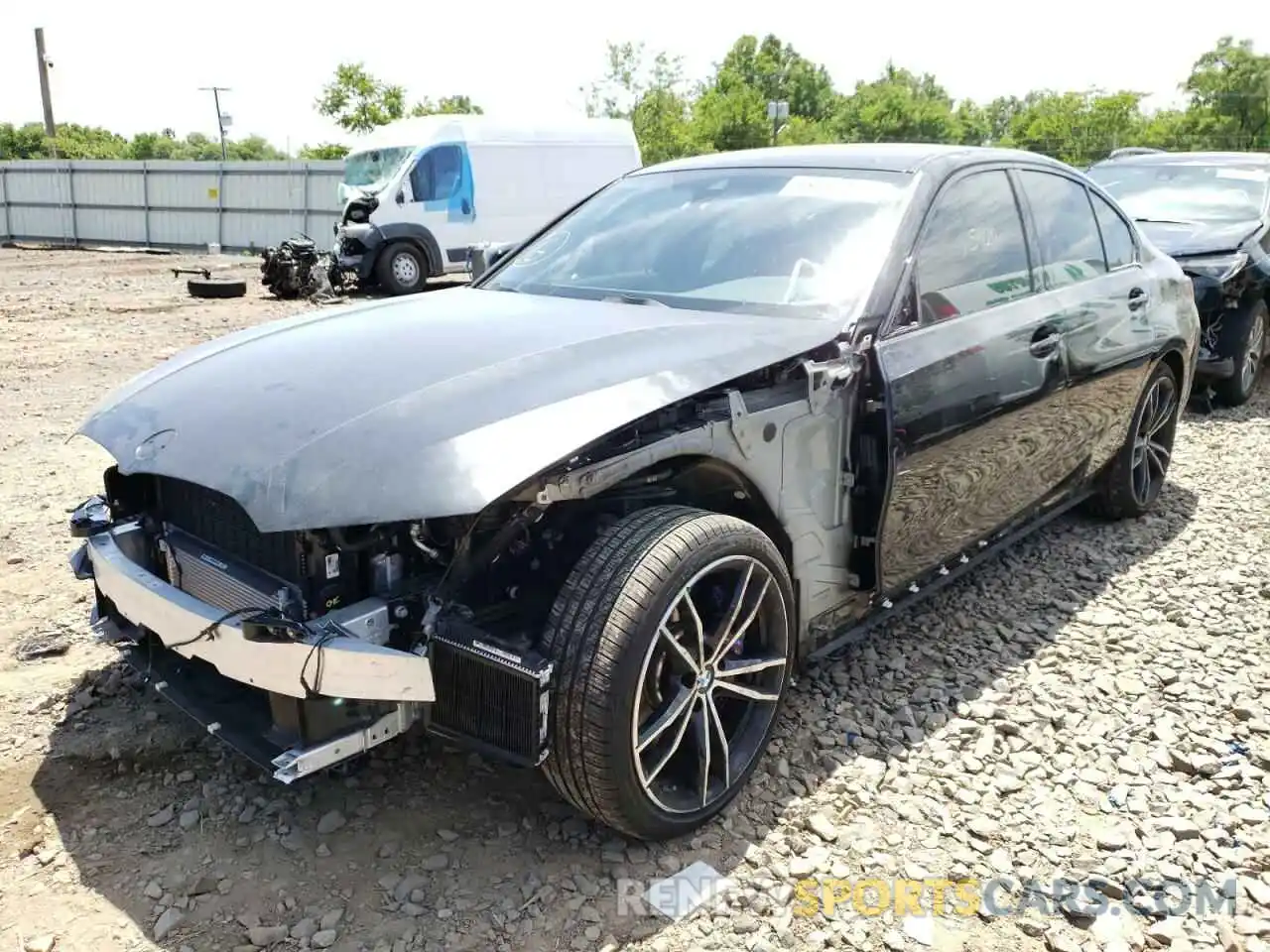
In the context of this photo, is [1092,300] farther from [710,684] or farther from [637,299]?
[710,684]

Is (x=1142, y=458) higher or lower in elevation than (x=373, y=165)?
lower

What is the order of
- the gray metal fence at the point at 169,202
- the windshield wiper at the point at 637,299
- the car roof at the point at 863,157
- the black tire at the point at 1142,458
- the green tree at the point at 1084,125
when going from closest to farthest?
the windshield wiper at the point at 637,299, the car roof at the point at 863,157, the black tire at the point at 1142,458, the gray metal fence at the point at 169,202, the green tree at the point at 1084,125

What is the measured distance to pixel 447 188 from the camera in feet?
49.6

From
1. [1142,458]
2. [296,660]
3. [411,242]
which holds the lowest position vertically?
[1142,458]

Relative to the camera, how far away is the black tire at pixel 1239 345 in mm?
7023

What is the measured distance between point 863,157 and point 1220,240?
4.95 metres

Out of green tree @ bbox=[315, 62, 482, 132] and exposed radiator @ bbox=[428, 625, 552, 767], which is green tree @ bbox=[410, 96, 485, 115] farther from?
exposed radiator @ bbox=[428, 625, 552, 767]

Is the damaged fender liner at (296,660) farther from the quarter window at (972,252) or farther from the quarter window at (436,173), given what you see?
the quarter window at (436,173)

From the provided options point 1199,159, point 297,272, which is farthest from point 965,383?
point 297,272

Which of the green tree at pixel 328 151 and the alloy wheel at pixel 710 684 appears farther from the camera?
the green tree at pixel 328 151

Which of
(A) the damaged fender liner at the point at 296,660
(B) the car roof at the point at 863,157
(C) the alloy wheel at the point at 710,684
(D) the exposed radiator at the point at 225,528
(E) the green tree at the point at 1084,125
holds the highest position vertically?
(E) the green tree at the point at 1084,125

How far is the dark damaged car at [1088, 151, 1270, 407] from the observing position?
6.95 meters

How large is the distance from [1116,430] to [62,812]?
4.17 meters

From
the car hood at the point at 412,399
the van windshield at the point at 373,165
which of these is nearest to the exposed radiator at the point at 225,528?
the car hood at the point at 412,399
